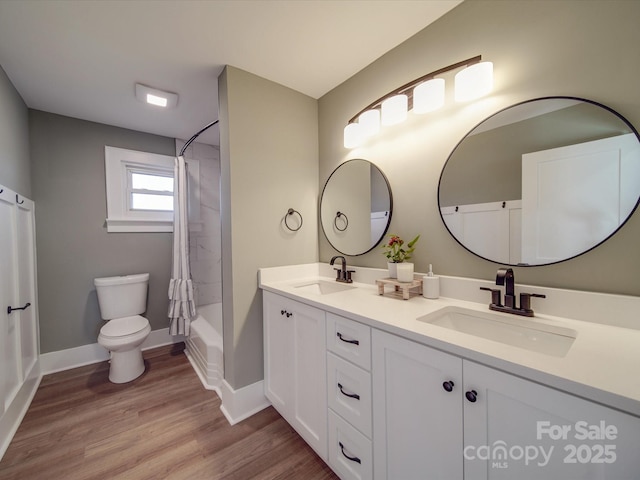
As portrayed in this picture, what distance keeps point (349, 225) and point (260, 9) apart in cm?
131

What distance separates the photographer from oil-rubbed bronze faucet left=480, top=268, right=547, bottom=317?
39.8 inches

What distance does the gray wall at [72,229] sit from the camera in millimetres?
2193

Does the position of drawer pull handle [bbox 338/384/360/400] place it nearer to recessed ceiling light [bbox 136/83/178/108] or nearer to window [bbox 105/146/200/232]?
recessed ceiling light [bbox 136/83/178/108]

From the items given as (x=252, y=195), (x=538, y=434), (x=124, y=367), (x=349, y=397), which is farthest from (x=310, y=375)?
(x=124, y=367)

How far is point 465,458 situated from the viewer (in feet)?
2.48

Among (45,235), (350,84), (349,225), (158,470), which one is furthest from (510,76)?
(45,235)

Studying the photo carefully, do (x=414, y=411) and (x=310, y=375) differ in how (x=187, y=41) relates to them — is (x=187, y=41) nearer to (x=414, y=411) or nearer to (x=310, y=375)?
(x=310, y=375)

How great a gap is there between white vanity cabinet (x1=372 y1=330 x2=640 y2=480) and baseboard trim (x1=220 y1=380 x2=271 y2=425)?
1017 millimetres

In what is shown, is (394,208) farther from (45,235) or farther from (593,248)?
(45,235)

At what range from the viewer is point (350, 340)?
3.59 ft

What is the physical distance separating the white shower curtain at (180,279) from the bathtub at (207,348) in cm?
13

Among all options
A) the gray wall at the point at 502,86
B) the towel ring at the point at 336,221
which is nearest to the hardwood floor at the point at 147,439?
the gray wall at the point at 502,86

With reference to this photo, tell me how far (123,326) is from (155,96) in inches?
75.7

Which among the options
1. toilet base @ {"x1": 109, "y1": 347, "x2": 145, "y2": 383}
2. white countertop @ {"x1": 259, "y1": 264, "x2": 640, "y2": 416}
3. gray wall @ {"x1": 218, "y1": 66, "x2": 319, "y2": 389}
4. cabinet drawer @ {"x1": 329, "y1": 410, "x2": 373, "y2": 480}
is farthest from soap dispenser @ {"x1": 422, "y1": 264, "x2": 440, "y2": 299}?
toilet base @ {"x1": 109, "y1": 347, "x2": 145, "y2": 383}
